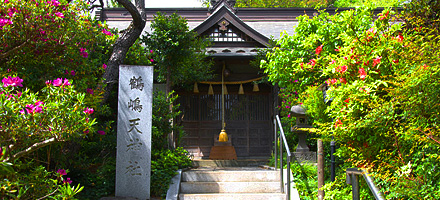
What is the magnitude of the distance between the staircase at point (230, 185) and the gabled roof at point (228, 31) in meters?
4.25

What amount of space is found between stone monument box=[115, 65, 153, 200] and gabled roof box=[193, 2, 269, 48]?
4.27m

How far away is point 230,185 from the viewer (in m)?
6.70

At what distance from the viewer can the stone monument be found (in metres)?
6.05

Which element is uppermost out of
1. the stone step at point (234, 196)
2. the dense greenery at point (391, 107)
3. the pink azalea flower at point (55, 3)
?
the pink azalea flower at point (55, 3)

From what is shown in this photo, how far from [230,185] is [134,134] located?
184 centimetres

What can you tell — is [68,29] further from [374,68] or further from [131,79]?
[374,68]

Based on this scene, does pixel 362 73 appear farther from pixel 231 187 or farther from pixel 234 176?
pixel 234 176

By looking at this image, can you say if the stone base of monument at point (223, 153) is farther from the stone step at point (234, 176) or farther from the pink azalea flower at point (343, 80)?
the pink azalea flower at point (343, 80)

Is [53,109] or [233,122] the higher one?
[53,109]

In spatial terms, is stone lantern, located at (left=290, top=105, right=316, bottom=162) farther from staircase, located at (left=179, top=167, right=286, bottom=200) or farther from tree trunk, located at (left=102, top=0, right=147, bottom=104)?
tree trunk, located at (left=102, top=0, right=147, bottom=104)

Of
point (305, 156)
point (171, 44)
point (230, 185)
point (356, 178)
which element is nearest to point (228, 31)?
point (171, 44)

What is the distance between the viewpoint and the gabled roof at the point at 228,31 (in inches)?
409

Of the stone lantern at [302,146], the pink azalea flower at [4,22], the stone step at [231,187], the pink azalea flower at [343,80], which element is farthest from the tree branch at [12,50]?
the stone lantern at [302,146]

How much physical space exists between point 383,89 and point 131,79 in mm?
3846
